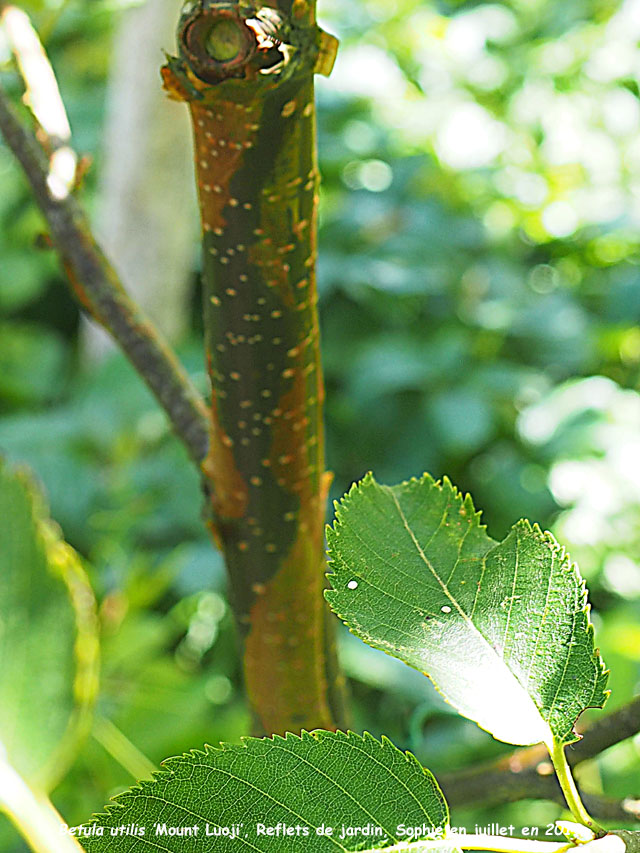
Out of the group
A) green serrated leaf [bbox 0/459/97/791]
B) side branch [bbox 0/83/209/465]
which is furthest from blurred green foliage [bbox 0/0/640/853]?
green serrated leaf [bbox 0/459/97/791]

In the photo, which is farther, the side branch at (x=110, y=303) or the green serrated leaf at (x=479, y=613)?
the side branch at (x=110, y=303)

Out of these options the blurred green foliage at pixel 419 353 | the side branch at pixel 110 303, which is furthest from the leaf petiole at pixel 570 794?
the blurred green foliage at pixel 419 353

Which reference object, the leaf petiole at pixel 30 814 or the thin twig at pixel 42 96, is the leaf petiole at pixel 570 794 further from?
the thin twig at pixel 42 96

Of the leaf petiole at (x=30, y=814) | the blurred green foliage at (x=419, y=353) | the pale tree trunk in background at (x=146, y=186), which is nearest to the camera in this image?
the leaf petiole at (x=30, y=814)

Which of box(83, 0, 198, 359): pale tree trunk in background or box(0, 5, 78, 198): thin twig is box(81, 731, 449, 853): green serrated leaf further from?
box(83, 0, 198, 359): pale tree trunk in background

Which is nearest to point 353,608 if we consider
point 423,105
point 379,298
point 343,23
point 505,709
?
point 505,709

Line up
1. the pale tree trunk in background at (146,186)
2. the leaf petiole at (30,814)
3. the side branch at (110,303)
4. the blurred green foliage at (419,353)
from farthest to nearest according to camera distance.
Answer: the pale tree trunk in background at (146,186) < the blurred green foliage at (419,353) < the side branch at (110,303) < the leaf petiole at (30,814)

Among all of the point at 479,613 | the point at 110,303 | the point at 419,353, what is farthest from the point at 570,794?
the point at 419,353
